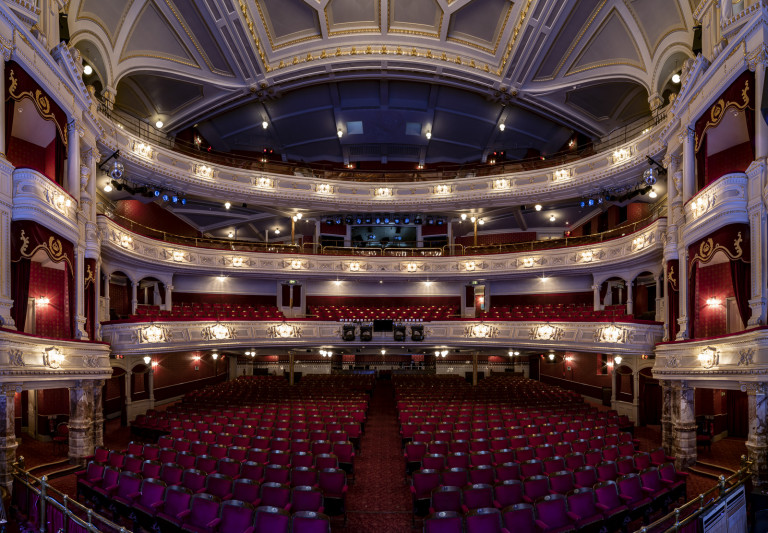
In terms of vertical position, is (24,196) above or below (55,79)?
below

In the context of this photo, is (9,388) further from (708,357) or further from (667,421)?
(667,421)

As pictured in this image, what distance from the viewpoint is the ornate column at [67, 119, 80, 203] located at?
1180cm

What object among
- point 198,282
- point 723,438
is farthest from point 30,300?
point 723,438

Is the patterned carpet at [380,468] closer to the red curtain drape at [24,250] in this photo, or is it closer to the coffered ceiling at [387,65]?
the red curtain drape at [24,250]

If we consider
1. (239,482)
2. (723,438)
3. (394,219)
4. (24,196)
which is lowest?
(723,438)

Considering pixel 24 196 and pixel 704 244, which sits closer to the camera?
pixel 24 196

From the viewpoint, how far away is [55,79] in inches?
425

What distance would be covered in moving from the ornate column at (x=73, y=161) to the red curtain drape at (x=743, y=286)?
A: 1627 cm

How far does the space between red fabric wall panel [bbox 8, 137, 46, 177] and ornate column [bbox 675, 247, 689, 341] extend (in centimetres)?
1657

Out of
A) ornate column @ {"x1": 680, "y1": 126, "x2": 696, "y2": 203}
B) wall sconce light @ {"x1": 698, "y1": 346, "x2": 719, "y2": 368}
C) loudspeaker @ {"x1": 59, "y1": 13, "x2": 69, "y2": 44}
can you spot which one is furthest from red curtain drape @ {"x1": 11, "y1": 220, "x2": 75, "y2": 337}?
ornate column @ {"x1": 680, "y1": 126, "x2": 696, "y2": 203}

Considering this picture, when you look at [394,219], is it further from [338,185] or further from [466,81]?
[466,81]

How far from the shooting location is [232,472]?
8.13 meters

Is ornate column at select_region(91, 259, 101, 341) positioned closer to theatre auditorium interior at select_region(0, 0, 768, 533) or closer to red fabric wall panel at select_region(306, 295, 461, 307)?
theatre auditorium interior at select_region(0, 0, 768, 533)

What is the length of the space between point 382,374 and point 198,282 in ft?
35.6
